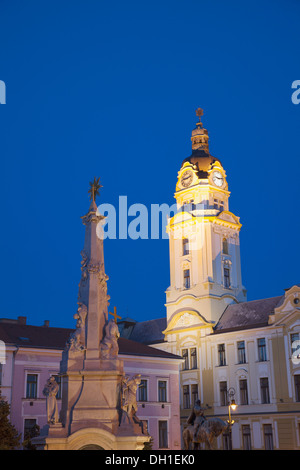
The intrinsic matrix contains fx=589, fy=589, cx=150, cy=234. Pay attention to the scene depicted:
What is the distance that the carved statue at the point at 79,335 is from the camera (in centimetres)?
2184

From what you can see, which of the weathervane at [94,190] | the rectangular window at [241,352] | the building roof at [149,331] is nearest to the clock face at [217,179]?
the building roof at [149,331]

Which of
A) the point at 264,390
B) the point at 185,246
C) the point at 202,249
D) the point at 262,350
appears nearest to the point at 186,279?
the point at 185,246

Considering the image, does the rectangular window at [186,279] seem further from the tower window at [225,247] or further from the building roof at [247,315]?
the building roof at [247,315]

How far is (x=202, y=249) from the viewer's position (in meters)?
62.4

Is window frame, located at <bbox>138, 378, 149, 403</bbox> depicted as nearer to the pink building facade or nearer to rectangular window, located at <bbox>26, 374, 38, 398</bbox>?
the pink building facade

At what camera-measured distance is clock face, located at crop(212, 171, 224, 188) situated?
65.7m

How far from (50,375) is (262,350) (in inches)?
810

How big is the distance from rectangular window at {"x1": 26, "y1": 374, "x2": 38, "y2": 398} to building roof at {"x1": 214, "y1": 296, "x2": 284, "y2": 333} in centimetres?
2162

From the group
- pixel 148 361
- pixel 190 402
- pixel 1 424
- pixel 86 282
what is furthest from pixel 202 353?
pixel 86 282

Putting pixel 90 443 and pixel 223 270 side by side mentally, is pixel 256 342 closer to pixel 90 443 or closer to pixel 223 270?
pixel 223 270

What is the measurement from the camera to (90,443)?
20516mm

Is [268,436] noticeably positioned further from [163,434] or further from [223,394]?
[163,434]

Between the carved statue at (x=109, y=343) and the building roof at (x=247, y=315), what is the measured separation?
32.7m

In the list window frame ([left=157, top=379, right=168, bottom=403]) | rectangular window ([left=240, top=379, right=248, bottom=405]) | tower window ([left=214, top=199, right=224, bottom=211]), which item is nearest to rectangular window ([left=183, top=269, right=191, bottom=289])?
tower window ([left=214, top=199, right=224, bottom=211])
